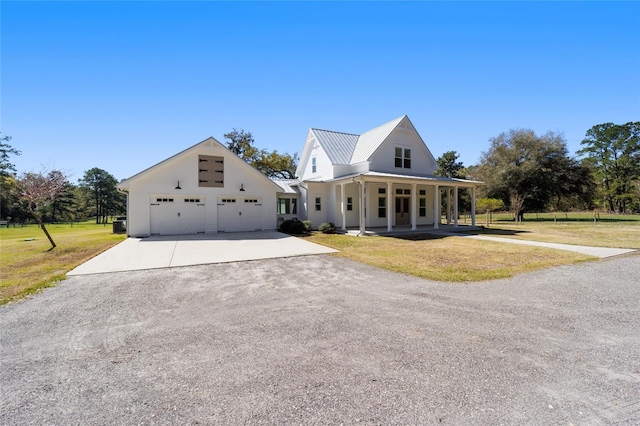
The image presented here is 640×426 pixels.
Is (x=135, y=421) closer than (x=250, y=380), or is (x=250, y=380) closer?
(x=135, y=421)

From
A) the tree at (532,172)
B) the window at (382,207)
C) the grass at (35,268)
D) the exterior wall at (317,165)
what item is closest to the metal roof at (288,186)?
the exterior wall at (317,165)

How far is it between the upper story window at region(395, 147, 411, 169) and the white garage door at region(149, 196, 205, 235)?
45.7 feet

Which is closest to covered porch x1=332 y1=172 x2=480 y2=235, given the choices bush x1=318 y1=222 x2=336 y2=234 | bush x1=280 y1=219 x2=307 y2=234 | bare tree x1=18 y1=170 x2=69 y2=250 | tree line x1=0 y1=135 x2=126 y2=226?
bush x1=318 y1=222 x2=336 y2=234

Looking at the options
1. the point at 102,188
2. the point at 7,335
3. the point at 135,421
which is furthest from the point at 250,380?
the point at 102,188

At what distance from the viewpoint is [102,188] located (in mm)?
56000

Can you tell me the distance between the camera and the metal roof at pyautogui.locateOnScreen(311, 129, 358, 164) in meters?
22.1

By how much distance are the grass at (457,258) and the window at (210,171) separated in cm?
924

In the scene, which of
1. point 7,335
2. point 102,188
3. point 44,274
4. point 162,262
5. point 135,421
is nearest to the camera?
point 135,421

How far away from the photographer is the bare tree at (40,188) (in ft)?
45.3

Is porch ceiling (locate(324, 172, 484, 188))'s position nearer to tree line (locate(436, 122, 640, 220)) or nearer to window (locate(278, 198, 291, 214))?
window (locate(278, 198, 291, 214))

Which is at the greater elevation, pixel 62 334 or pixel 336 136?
pixel 336 136

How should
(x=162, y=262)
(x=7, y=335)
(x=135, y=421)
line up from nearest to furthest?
1. (x=135, y=421)
2. (x=7, y=335)
3. (x=162, y=262)

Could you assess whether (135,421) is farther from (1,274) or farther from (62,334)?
(1,274)

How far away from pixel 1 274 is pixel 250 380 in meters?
9.92
